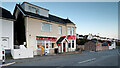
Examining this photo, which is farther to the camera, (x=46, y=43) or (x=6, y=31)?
(x=46, y=43)

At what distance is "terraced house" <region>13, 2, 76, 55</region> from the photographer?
1558 centimetres

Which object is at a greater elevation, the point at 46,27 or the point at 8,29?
the point at 46,27

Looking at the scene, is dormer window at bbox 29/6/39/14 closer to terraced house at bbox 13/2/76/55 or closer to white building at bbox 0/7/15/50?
terraced house at bbox 13/2/76/55

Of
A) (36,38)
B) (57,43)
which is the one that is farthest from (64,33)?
(36,38)

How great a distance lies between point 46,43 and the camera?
18.0 meters

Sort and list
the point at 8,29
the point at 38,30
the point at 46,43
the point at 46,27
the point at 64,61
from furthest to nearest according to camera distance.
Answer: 1. the point at 46,27
2. the point at 46,43
3. the point at 38,30
4. the point at 8,29
5. the point at 64,61

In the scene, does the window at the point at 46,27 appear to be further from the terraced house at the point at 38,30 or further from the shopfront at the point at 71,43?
the shopfront at the point at 71,43

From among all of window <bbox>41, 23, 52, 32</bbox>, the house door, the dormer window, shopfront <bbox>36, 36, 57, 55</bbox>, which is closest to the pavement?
the house door

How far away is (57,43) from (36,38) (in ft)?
16.9

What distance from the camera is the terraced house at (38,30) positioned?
613 inches

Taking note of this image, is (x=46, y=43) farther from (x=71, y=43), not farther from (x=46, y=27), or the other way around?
(x=71, y=43)

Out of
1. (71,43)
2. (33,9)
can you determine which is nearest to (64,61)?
(33,9)

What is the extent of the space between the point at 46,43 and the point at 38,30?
3.03 meters

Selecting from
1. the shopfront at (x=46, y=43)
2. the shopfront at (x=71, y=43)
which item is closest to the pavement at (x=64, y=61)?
the shopfront at (x=46, y=43)
